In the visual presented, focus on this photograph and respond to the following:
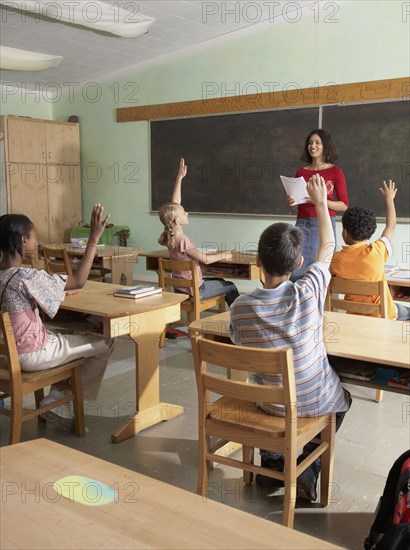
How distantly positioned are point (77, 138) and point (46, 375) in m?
6.08

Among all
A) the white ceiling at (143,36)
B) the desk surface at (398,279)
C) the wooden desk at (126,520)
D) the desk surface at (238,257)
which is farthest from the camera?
the white ceiling at (143,36)

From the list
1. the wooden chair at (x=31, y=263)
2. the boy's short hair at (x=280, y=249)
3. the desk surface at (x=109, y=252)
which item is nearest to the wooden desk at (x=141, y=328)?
the boy's short hair at (x=280, y=249)

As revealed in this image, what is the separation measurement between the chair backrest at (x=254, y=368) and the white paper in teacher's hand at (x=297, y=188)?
216 centimetres

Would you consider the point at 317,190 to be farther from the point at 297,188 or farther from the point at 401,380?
the point at 297,188

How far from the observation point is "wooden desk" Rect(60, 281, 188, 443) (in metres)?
2.73

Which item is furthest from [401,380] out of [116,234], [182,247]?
[116,234]

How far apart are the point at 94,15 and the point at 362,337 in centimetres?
443

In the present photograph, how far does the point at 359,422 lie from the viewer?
9.85 ft

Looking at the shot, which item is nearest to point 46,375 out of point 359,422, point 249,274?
point 359,422

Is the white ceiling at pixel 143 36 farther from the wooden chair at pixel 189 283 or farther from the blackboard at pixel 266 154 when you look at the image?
the wooden chair at pixel 189 283

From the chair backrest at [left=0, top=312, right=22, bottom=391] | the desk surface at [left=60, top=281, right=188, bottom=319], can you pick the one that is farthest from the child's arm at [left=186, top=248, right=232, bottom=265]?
the chair backrest at [left=0, top=312, right=22, bottom=391]

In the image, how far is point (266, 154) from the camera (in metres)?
6.31

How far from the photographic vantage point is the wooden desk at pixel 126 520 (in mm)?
915

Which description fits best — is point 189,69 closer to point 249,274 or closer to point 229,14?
point 229,14
